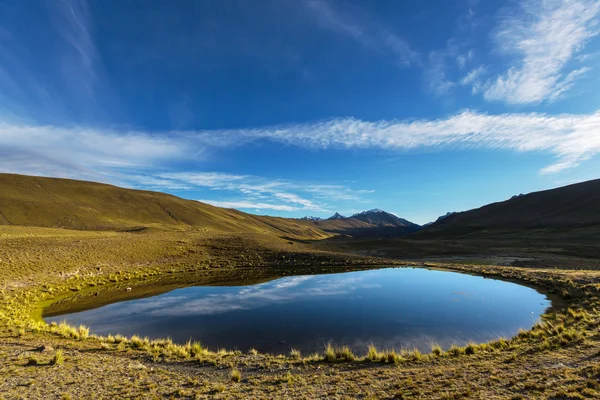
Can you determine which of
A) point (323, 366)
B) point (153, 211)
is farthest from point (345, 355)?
point (153, 211)

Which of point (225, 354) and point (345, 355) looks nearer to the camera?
point (345, 355)

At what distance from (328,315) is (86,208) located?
449ft

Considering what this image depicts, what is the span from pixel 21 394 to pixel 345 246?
7672 centimetres

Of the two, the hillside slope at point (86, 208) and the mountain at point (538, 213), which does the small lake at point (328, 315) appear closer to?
the hillside slope at point (86, 208)

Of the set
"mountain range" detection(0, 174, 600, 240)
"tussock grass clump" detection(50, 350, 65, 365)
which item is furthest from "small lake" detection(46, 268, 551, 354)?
"mountain range" detection(0, 174, 600, 240)

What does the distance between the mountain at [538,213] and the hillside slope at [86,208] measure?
12047cm

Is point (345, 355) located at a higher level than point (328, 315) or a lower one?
higher

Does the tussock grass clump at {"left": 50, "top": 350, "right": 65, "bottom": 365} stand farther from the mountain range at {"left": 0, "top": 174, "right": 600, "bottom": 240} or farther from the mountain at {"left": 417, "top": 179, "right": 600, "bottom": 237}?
the mountain at {"left": 417, "top": 179, "right": 600, "bottom": 237}

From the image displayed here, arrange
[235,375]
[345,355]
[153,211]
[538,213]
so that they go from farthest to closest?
[153,211]
[538,213]
[345,355]
[235,375]

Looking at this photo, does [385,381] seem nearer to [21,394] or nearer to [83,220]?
[21,394]

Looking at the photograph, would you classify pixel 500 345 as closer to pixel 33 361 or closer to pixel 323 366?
pixel 323 366

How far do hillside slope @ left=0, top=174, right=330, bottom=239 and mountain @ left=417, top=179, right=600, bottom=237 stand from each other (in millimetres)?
120471

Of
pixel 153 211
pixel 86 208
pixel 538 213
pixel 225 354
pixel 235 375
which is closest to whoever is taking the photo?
pixel 235 375

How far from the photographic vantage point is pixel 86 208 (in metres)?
124
